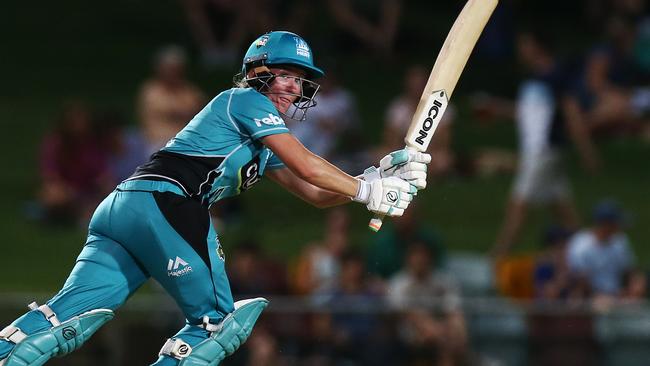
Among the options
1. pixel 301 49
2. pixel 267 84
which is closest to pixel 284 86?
pixel 267 84

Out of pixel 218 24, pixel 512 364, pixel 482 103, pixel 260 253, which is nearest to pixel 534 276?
pixel 512 364

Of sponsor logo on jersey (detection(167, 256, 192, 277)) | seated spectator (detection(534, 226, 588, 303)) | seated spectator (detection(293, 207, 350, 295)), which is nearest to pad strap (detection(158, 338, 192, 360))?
sponsor logo on jersey (detection(167, 256, 192, 277))

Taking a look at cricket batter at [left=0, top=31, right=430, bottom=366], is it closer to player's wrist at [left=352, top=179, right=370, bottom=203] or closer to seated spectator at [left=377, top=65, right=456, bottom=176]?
player's wrist at [left=352, top=179, right=370, bottom=203]

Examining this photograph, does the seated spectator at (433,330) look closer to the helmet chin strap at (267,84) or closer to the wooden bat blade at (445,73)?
the wooden bat blade at (445,73)

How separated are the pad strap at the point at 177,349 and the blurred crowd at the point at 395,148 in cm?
355

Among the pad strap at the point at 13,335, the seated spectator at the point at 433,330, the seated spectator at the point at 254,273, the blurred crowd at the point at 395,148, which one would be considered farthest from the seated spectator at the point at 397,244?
the pad strap at the point at 13,335

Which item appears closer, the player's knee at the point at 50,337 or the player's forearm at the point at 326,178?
the player's knee at the point at 50,337

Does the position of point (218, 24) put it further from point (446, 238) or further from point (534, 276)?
point (534, 276)

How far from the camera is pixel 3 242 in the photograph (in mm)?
13297

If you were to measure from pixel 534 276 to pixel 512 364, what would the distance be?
4.40 feet

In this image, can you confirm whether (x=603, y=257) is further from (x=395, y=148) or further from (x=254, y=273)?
(x=254, y=273)

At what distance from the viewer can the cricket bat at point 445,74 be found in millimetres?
7199

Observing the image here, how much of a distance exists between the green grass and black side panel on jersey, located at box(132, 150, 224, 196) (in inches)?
226

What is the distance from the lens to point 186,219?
658cm
